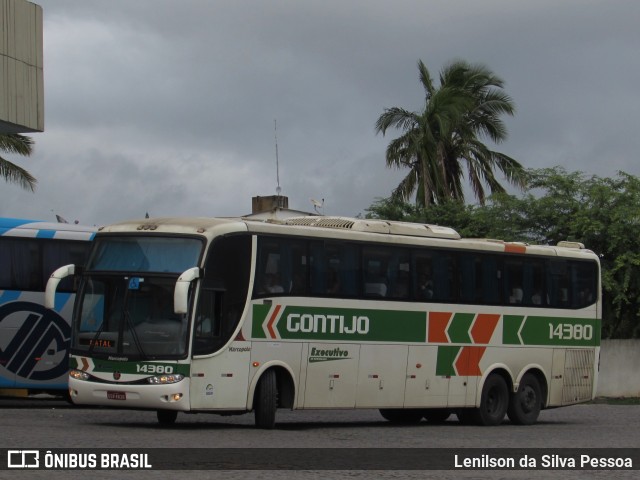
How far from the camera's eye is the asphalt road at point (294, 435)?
47.0 ft

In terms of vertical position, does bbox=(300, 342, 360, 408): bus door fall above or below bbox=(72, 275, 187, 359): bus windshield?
below

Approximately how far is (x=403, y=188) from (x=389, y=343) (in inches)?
1093

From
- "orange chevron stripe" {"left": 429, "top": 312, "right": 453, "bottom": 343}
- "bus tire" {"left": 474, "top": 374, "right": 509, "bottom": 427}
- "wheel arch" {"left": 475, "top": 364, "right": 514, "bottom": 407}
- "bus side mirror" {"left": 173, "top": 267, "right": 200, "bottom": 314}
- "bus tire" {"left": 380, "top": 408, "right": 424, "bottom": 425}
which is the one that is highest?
"bus side mirror" {"left": 173, "top": 267, "right": 200, "bottom": 314}

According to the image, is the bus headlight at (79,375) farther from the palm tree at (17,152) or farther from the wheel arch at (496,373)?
the palm tree at (17,152)

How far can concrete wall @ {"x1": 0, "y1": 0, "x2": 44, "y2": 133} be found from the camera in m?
33.6

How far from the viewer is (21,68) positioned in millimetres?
34344

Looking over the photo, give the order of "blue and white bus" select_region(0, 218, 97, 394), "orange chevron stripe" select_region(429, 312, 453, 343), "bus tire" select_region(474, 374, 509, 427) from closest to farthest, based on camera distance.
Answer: "orange chevron stripe" select_region(429, 312, 453, 343), "bus tire" select_region(474, 374, 509, 427), "blue and white bus" select_region(0, 218, 97, 394)

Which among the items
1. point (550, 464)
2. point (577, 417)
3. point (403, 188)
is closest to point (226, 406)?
point (550, 464)

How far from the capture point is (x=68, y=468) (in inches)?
528

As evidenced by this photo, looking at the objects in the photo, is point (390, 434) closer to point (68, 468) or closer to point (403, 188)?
point (68, 468)

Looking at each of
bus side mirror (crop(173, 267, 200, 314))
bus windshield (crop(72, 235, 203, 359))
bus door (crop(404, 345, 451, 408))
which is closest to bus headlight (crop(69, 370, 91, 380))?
bus windshield (crop(72, 235, 203, 359))

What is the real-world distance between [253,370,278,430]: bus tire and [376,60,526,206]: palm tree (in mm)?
28469

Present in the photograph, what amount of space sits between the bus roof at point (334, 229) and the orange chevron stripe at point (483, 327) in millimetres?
1283

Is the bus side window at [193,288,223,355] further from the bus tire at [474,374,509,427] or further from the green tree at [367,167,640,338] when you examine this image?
the green tree at [367,167,640,338]
